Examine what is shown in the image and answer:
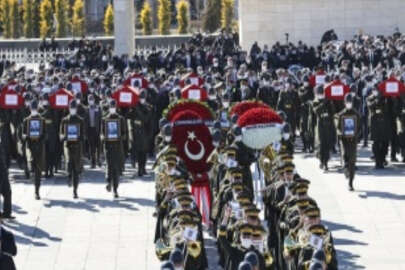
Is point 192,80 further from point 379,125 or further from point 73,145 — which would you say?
point 73,145

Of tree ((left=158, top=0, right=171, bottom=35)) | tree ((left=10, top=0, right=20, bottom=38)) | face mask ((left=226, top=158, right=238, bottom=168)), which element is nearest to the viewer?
face mask ((left=226, top=158, right=238, bottom=168))

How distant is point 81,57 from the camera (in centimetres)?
4475

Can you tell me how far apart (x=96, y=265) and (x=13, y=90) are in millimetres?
8694

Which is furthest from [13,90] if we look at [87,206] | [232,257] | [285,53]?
[285,53]

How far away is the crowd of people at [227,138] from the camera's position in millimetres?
14492

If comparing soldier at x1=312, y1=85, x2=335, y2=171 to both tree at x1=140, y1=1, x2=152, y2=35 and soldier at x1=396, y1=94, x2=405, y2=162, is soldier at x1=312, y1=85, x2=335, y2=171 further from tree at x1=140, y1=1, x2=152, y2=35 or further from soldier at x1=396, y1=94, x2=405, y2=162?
tree at x1=140, y1=1, x2=152, y2=35

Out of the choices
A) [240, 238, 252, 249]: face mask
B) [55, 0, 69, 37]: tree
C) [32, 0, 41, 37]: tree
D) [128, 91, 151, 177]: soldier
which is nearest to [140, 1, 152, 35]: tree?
[55, 0, 69, 37]: tree

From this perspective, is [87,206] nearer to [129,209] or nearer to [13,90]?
[129,209]

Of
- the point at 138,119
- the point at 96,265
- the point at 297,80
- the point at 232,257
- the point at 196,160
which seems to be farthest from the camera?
the point at 297,80

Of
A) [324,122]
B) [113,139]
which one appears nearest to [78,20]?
[324,122]

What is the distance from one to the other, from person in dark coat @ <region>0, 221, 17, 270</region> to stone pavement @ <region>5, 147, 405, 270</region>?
440cm

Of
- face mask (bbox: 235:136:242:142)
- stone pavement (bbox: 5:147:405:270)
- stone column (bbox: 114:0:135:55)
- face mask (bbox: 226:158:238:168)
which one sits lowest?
stone pavement (bbox: 5:147:405:270)

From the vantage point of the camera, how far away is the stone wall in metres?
48.6

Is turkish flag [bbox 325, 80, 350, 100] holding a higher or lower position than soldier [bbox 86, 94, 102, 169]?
higher
